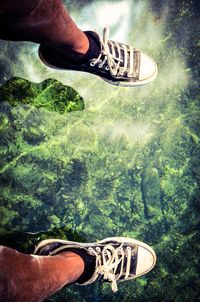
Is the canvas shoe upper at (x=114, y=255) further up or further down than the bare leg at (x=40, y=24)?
further down

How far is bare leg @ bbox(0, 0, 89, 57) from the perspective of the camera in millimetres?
1262

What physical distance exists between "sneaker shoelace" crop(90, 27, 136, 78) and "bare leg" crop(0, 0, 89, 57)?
24 centimetres

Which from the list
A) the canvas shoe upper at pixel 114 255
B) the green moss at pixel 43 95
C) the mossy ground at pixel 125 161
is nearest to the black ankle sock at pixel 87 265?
the canvas shoe upper at pixel 114 255

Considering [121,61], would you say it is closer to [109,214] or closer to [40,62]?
[40,62]

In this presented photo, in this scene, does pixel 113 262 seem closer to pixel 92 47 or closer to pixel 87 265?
pixel 87 265

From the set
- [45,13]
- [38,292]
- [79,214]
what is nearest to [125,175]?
[79,214]

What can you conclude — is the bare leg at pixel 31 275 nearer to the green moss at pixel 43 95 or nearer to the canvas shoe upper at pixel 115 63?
the green moss at pixel 43 95

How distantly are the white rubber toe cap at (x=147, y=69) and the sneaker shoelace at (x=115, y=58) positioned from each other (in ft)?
0.24

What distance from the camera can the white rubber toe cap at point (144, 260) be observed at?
211cm

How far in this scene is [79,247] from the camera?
2.01 metres

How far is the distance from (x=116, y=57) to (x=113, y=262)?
150 centimetres

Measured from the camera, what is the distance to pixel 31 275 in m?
1.41

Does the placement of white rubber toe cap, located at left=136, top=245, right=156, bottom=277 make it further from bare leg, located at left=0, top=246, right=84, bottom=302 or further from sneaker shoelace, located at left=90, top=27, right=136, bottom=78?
sneaker shoelace, located at left=90, top=27, right=136, bottom=78

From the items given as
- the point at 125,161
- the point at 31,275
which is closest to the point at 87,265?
the point at 31,275
